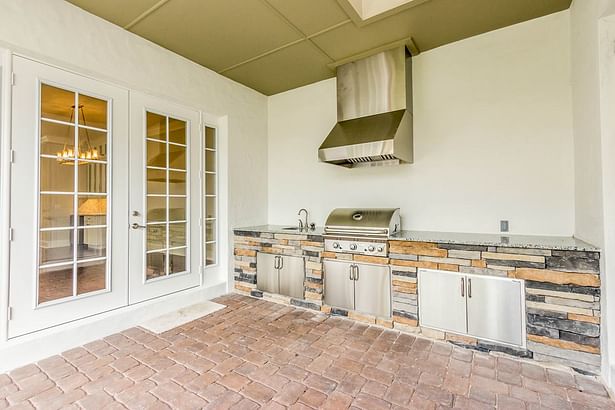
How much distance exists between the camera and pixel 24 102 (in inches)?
99.7

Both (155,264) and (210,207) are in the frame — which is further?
(210,207)

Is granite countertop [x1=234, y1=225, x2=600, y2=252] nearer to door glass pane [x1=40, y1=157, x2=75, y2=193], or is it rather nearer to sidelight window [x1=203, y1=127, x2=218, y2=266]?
sidelight window [x1=203, y1=127, x2=218, y2=266]

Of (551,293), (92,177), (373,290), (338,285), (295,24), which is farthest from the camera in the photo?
(338,285)

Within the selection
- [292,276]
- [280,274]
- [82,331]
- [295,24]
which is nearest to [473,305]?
[292,276]

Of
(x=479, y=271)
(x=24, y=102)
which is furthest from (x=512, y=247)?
(x=24, y=102)

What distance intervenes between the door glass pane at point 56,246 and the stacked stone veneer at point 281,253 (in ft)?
6.34

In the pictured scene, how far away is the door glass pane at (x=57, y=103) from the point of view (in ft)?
8.74

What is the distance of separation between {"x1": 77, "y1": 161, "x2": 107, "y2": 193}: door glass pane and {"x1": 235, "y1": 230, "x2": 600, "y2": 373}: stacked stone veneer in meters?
2.52

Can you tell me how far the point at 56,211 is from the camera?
273cm

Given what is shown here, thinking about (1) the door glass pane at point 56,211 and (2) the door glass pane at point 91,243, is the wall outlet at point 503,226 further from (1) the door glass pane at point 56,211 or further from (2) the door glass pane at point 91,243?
(1) the door glass pane at point 56,211

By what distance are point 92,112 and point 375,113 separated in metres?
3.00

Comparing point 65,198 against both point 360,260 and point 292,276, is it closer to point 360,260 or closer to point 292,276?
point 292,276

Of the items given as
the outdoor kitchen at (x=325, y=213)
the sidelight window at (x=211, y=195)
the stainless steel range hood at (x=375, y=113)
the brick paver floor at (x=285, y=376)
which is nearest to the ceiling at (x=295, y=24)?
the outdoor kitchen at (x=325, y=213)

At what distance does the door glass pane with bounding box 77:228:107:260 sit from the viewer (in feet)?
9.43
